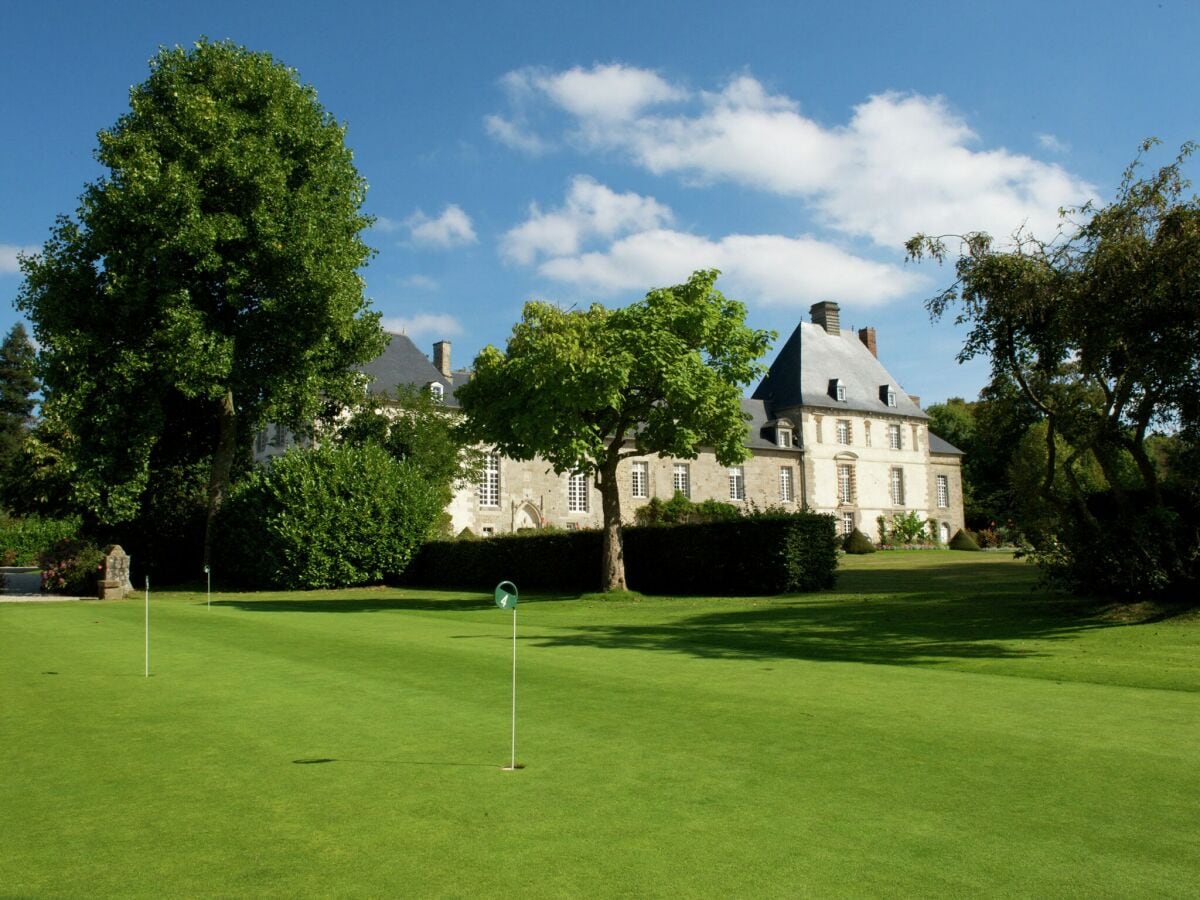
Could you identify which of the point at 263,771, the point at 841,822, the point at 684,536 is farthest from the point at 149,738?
the point at 684,536

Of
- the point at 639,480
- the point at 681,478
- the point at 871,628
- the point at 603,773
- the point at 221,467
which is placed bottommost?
the point at 871,628

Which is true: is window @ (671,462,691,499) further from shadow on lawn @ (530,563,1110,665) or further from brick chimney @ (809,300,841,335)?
shadow on lawn @ (530,563,1110,665)

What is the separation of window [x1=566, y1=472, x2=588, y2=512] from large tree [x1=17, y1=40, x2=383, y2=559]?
2448cm

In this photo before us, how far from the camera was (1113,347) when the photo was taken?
16859 millimetres

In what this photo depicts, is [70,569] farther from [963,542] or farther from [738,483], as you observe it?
[963,542]

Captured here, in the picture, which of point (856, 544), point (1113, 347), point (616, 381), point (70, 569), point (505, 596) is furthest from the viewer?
point (856, 544)

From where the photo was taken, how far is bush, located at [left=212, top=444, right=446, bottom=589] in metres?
33.7

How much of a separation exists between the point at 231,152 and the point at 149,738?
2813 centimetres

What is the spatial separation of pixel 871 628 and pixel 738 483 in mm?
46963

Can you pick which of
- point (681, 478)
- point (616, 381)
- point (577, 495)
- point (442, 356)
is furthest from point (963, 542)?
point (616, 381)

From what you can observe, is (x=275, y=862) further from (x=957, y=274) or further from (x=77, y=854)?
(x=957, y=274)

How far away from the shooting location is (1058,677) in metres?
Answer: 10.8

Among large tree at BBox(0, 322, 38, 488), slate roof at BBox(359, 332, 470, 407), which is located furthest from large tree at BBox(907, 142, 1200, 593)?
large tree at BBox(0, 322, 38, 488)

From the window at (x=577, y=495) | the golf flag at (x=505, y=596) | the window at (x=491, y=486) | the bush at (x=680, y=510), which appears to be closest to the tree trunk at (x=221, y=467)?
the bush at (x=680, y=510)
